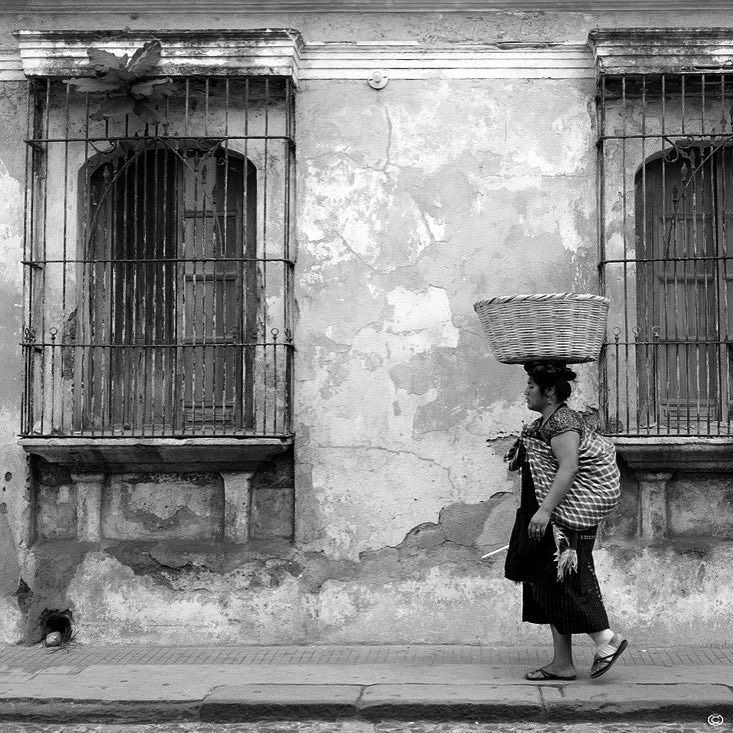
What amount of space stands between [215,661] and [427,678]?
1.35 m

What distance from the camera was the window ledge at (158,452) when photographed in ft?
23.1

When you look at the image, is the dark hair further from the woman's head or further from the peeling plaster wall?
the peeling plaster wall

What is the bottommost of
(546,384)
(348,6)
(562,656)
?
(562,656)

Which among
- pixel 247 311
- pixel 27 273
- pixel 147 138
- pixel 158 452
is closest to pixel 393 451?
pixel 247 311

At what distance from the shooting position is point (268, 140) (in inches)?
290

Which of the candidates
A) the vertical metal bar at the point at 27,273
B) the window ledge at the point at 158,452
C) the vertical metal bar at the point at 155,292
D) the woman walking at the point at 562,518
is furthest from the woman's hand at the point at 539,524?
the vertical metal bar at the point at 27,273

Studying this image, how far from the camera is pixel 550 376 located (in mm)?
5801

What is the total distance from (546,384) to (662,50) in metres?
2.61

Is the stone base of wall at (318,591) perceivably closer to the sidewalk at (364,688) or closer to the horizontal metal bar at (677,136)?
the sidewalk at (364,688)

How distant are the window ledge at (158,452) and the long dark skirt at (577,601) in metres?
2.03

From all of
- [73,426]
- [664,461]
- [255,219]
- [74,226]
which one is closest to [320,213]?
[255,219]

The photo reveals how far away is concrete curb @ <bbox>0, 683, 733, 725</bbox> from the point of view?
5.40 m

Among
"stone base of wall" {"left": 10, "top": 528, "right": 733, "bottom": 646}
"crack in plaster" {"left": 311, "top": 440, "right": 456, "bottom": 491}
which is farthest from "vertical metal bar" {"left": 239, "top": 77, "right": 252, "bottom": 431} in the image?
"stone base of wall" {"left": 10, "top": 528, "right": 733, "bottom": 646}

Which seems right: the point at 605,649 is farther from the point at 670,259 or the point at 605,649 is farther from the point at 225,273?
the point at 225,273
